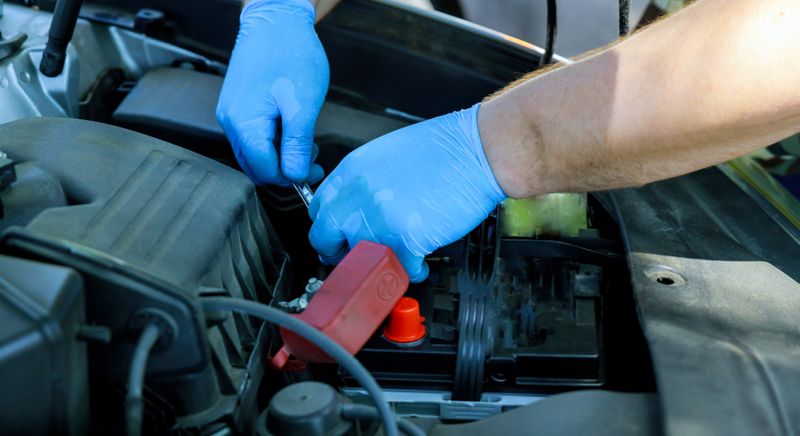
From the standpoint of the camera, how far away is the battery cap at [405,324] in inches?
37.8

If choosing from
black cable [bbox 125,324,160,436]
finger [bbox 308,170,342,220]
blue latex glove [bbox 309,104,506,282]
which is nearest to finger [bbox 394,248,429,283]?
blue latex glove [bbox 309,104,506,282]

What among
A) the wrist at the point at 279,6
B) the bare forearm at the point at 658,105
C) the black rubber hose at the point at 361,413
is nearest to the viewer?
the black rubber hose at the point at 361,413

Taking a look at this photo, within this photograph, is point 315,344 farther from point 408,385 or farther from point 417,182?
point 417,182

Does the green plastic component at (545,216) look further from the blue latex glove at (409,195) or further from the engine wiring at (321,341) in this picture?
the engine wiring at (321,341)

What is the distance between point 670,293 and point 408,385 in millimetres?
350

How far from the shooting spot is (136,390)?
2.19 ft

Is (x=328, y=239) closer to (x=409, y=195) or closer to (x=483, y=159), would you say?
(x=409, y=195)

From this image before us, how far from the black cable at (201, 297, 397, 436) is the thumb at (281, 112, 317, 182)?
0.44 m

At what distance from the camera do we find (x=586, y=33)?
319cm

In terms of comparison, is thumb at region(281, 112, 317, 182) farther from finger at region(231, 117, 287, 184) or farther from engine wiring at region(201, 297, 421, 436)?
engine wiring at region(201, 297, 421, 436)

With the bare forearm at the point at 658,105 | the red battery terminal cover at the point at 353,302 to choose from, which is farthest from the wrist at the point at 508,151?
the red battery terminal cover at the point at 353,302

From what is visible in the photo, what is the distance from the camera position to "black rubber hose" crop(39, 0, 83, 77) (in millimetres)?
1203

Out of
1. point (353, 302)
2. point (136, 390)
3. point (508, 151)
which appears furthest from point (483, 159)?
point (136, 390)

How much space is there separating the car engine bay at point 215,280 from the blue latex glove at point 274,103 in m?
0.08
